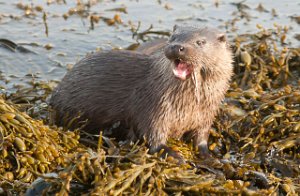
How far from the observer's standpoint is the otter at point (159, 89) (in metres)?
3.83

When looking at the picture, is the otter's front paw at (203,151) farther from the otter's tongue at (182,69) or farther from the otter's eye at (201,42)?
the otter's eye at (201,42)

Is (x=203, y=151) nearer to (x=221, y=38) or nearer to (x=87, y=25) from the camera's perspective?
(x=221, y=38)

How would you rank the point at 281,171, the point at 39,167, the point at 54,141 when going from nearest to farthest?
the point at 39,167, the point at 54,141, the point at 281,171

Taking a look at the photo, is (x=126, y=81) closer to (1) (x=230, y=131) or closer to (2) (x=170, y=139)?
(2) (x=170, y=139)

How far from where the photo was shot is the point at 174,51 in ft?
11.8

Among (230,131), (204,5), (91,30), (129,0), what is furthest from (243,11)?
(230,131)

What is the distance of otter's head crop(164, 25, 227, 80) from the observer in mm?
3643

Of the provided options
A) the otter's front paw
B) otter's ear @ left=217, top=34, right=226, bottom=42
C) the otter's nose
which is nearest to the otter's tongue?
the otter's nose

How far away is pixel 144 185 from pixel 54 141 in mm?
705

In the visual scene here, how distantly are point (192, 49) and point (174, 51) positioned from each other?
0.56 ft

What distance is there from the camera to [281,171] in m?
3.79

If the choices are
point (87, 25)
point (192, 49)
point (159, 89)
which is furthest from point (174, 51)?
point (87, 25)

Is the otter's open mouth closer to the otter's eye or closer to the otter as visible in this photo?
the otter

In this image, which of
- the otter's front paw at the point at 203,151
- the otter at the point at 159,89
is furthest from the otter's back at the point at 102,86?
the otter's front paw at the point at 203,151
